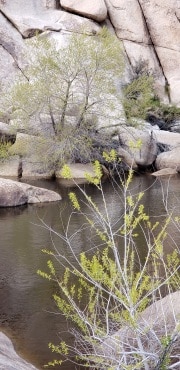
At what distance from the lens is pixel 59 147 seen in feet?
76.6

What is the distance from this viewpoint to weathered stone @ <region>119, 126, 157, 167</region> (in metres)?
25.7

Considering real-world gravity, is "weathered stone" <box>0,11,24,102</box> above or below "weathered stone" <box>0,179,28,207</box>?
above

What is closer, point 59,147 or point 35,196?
point 35,196

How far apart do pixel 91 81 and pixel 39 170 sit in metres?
4.38

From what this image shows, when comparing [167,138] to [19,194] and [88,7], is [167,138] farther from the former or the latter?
[19,194]

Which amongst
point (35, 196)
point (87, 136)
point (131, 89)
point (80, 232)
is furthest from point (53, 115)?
point (80, 232)

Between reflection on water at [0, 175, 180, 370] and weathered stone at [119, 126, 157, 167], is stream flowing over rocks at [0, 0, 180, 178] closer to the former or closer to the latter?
weathered stone at [119, 126, 157, 167]

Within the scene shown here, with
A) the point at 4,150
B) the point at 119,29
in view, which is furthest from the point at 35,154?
the point at 119,29

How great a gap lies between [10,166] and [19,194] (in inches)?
258

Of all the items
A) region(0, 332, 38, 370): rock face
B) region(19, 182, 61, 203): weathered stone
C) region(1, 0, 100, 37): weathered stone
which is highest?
region(1, 0, 100, 37): weathered stone

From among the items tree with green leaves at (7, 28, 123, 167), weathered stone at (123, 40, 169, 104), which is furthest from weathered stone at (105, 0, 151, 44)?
tree with green leaves at (7, 28, 123, 167)

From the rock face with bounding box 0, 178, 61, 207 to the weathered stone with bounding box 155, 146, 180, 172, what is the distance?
31.2 feet

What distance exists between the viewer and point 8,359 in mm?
5934

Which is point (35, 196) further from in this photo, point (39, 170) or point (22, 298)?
point (22, 298)
